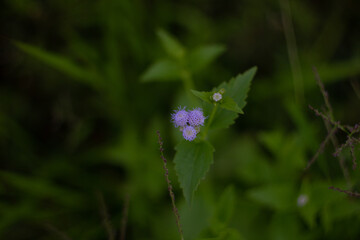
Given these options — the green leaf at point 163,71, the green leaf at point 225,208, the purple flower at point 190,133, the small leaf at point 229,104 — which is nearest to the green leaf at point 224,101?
the small leaf at point 229,104

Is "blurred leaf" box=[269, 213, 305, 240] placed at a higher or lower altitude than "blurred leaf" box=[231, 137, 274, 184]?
lower

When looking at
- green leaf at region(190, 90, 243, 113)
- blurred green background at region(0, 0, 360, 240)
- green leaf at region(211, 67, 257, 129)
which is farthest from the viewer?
blurred green background at region(0, 0, 360, 240)

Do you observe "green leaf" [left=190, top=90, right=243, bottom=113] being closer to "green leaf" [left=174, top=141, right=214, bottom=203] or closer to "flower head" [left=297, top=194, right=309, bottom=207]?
"green leaf" [left=174, top=141, right=214, bottom=203]

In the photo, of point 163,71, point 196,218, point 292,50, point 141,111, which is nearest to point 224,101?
point 163,71

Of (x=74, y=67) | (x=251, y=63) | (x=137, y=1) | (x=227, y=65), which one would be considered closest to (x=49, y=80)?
(x=74, y=67)

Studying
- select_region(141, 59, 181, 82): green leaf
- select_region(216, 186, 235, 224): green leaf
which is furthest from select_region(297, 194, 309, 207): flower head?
select_region(141, 59, 181, 82): green leaf

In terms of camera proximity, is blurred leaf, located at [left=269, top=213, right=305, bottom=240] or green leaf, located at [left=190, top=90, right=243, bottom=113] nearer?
green leaf, located at [left=190, top=90, right=243, bottom=113]

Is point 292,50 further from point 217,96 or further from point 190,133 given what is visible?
point 190,133

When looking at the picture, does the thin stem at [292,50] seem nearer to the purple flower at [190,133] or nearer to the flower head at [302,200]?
the flower head at [302,200]
